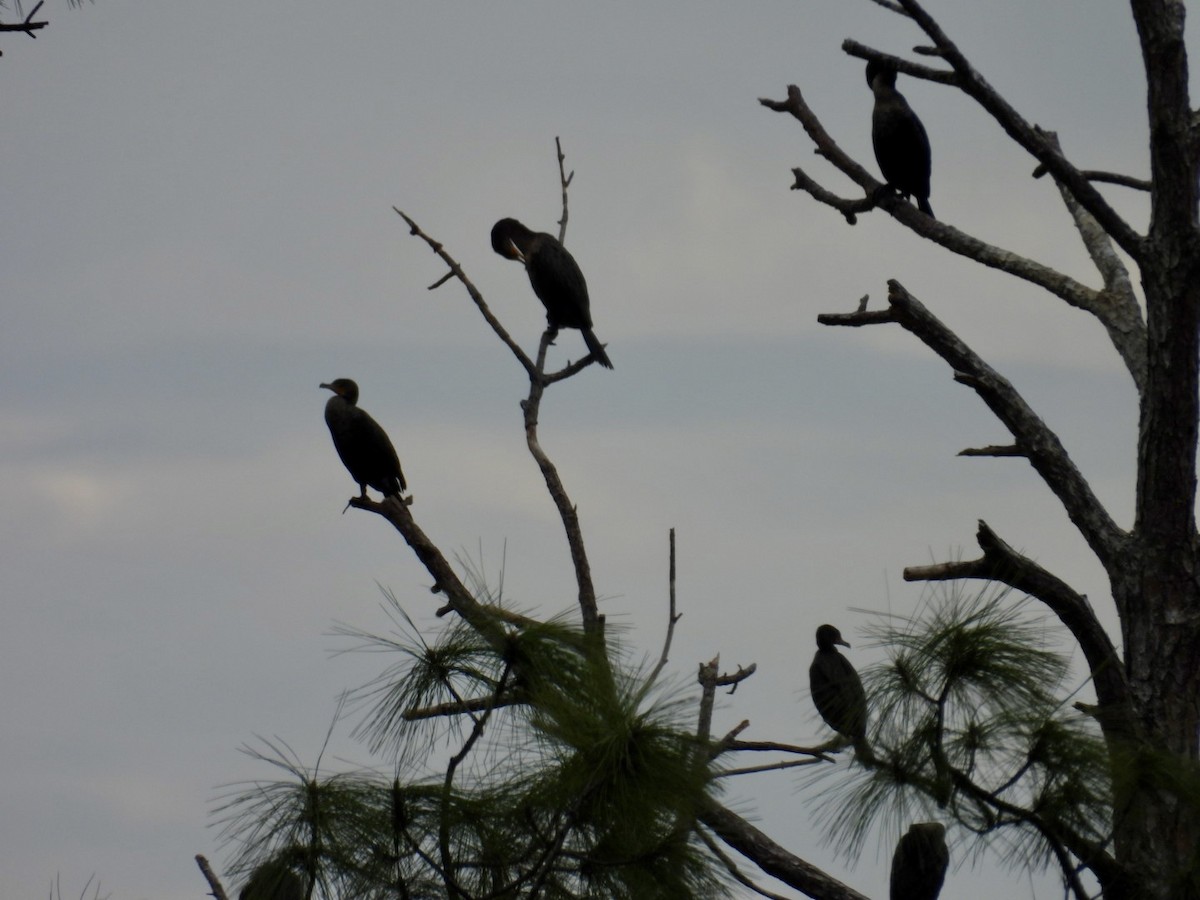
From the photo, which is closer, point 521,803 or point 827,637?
point 521,803

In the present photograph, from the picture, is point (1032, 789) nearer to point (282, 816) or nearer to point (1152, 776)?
point (1152, 776)

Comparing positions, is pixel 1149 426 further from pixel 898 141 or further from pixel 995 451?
pixel 898 141

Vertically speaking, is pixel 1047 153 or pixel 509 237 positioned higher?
pixel 509 237

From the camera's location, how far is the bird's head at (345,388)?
8258 mm

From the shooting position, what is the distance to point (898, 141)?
7094mm

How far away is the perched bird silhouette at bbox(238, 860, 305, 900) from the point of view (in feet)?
9.68

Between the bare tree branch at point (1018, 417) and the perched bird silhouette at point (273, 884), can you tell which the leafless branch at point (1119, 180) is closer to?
the bare tree branch at point (1018, 417)

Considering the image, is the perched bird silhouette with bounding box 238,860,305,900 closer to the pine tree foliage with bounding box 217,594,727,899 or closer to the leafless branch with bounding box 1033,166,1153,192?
the pine tree foliage with bounding box 217,594,727,899

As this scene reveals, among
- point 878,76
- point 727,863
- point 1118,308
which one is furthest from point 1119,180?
point 727,863

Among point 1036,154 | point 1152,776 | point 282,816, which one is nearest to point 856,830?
point 1152,776

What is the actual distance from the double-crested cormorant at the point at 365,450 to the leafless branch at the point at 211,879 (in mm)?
4826

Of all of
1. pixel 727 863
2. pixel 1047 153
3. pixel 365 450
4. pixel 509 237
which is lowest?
pixel 727 863

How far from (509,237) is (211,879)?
629 centimetres

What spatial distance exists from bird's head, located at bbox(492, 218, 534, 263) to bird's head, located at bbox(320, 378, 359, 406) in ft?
3.92
